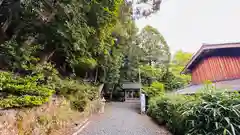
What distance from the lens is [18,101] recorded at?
418 cm

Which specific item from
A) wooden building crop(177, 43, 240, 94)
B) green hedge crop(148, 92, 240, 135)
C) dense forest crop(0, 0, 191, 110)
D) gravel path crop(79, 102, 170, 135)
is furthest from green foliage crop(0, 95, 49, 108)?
wooden building crop(177, 43, 240, 94)

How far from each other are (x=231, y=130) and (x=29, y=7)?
710 cm

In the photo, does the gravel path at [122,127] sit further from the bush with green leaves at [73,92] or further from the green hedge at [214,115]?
the green hedge at [214,115]

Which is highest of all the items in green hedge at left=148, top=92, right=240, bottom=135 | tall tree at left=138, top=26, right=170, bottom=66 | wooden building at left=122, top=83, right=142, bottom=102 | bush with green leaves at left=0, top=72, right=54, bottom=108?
tall tree at left=138, top=26, right=170, bottom=66

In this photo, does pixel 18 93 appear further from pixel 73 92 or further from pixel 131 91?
pixel 131 91

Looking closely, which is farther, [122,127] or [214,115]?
[122,127]

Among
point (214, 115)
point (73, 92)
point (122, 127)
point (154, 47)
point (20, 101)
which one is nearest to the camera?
point (214, 115)

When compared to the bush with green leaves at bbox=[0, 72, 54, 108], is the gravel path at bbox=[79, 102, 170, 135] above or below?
below

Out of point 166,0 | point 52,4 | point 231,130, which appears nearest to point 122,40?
point 166,0

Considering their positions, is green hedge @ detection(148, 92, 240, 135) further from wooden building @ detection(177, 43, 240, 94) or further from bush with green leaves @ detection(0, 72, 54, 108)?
wooden building @ detection(177, 43, 240, 94)

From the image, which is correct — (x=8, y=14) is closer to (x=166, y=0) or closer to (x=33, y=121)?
(x=33, y=121)

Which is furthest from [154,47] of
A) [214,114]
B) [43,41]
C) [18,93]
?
[18,93]

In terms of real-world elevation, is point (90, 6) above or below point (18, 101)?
above

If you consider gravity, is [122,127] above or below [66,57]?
below
